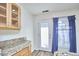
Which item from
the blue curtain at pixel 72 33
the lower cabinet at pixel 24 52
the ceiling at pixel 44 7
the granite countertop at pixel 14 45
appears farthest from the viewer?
the blue curtain at pixel 72 33

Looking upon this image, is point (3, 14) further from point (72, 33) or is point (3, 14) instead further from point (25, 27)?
point (72, 33)

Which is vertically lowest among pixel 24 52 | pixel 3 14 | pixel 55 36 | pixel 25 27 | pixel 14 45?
pixel 24 52

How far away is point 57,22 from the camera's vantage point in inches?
64.6

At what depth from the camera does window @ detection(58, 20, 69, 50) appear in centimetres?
161

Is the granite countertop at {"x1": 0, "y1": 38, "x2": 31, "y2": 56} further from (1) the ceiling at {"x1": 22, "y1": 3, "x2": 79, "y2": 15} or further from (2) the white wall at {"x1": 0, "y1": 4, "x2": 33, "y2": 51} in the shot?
(1) the ceiling at {"x1": 22, "y1": 3, "x2": 79, "y2": 15}

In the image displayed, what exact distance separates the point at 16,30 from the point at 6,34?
21 centimetres

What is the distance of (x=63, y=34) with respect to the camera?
1.65 metres

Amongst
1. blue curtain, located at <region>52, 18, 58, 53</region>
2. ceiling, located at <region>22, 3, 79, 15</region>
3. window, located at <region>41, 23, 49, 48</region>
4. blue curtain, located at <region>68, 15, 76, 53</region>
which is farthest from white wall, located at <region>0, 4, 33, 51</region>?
blue curtain, located at <region>68, 15, 76, 53</region>

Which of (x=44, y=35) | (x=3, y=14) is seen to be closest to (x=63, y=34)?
(x=44, y=35)

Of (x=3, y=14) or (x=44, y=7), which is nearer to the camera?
(x=3, y=14)

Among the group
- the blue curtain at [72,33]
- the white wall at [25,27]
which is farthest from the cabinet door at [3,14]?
the blue curtain at [72,33]

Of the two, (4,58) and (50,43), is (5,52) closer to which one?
(4,58)

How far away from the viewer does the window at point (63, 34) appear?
161 cm

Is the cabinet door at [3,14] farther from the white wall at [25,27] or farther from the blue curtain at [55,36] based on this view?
the blue curtain at [55,36]
